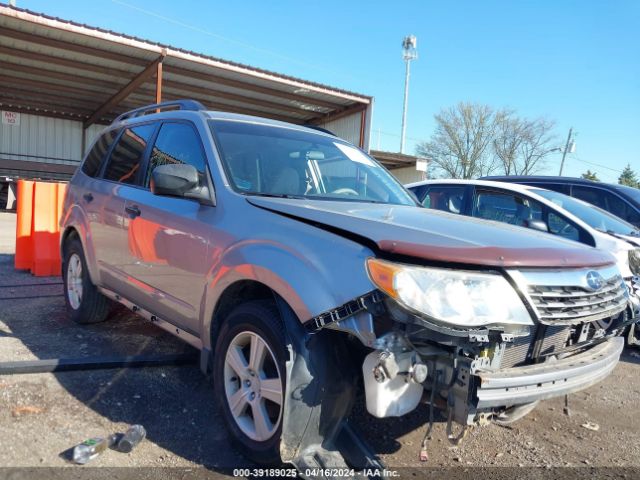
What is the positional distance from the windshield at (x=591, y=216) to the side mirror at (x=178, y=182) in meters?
4.70

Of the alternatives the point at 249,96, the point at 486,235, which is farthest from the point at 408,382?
the point at 249,96

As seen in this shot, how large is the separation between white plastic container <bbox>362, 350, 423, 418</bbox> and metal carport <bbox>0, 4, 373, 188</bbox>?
13.0m

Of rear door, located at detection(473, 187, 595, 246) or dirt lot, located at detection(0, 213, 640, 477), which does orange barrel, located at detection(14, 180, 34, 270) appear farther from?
rear door, located at detection(473, 187, 595, 246)

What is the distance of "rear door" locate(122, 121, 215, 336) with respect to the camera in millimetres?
3006

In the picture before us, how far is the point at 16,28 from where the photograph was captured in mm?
12688

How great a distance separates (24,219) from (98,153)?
2794 millimetres

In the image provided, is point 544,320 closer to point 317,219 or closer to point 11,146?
point 317,219

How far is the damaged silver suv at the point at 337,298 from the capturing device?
79.6 inches

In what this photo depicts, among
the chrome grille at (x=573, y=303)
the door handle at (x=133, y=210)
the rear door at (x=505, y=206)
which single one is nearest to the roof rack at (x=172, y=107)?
the door handle at (x=133, y=210)

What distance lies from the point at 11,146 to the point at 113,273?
2228 cm

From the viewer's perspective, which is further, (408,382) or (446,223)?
(446,223)

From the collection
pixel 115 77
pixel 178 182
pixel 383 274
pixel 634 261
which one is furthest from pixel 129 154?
pixel 115 77

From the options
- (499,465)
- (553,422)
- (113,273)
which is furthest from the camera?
(113,273)

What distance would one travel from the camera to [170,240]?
321 centimetres
